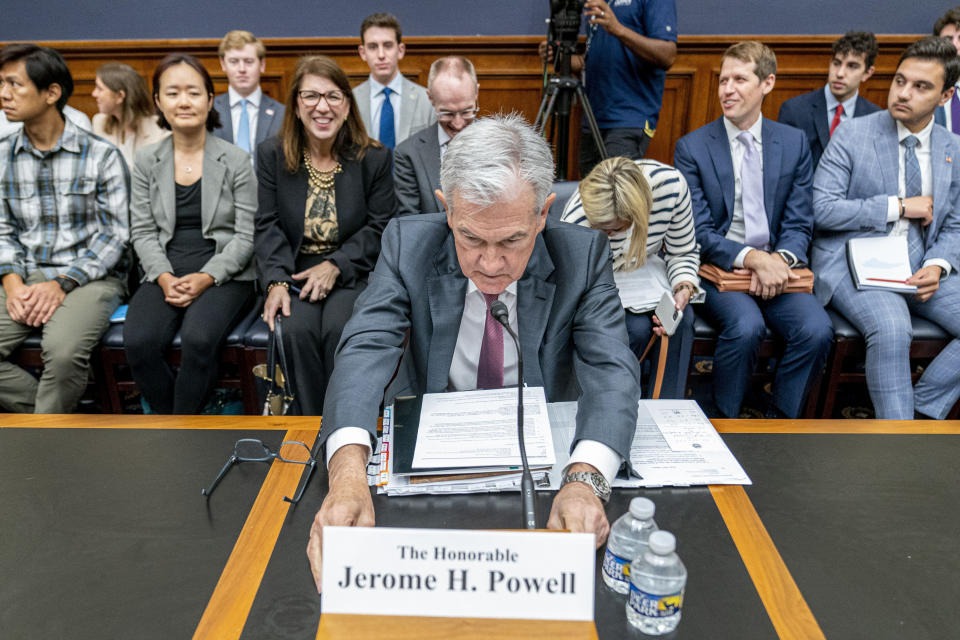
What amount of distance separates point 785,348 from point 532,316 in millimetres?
1391

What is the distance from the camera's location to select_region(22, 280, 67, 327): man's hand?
2355 millimetres

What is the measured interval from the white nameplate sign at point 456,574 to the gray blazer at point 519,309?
1.62ft

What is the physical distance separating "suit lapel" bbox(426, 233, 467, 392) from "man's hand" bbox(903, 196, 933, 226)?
203 centimetres

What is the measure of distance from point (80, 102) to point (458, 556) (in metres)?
4.50

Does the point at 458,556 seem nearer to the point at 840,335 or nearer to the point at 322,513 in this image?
the point at 322,513

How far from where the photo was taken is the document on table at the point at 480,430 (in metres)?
A: 1.08

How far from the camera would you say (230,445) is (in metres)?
1.26

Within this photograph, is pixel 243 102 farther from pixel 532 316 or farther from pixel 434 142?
pixel 532 316

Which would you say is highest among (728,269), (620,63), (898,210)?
(620,63)

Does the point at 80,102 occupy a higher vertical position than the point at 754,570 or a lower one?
higher

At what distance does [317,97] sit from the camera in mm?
2457

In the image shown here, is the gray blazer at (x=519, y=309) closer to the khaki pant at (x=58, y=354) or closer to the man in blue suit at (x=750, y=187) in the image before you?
the man in blue suit at (x=750, y=187)

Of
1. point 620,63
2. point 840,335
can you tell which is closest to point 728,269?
point 840,335

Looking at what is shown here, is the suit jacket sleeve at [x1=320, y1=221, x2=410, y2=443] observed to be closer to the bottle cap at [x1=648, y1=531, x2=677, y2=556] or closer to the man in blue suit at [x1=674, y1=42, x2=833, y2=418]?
the bottle cap at [x1=648, y1=531, x2=677, y2=556]
